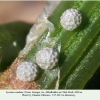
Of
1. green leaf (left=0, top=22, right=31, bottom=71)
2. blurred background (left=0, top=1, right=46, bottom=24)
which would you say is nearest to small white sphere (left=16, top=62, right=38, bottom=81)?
green leaf (left=0, top=22, right=31, bottom=71)

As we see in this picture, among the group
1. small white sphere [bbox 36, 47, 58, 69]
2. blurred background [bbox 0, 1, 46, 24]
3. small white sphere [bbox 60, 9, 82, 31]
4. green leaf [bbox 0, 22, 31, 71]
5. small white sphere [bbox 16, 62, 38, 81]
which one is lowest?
blurred background [bbox 0, 1, 46, 24]

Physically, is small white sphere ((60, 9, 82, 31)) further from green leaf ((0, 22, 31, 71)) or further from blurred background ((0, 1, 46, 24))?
blurred background ((0, 1, 46, 24))

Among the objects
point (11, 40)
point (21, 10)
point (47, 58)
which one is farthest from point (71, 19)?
point (21, 10)

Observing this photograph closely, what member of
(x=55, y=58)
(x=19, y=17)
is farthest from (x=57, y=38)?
(x=19, y=17)

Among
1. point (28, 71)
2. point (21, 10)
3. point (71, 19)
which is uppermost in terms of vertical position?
point (71, 19)

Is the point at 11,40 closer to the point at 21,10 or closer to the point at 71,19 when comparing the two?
the point at 71,19

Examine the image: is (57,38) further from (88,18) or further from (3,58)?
(3,58)

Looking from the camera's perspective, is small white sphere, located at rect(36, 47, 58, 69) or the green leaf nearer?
small white sphere, located at rect(36, 47, 58, 69)
